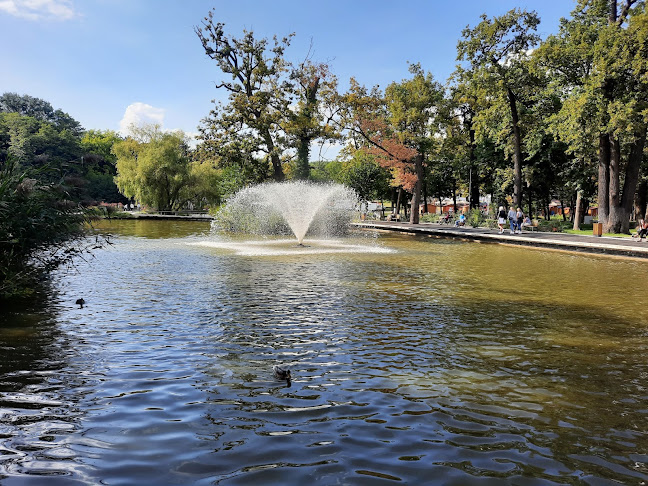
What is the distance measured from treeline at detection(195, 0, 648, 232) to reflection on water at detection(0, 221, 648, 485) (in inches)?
916

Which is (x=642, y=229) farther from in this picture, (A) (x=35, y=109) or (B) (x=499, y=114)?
(A) (x=35, y=109)

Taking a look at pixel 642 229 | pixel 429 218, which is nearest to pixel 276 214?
pixel 642 229

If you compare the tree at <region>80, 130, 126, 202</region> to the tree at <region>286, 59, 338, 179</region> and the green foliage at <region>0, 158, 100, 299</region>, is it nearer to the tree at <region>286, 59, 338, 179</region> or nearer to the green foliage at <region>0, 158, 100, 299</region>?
the tree at <region>286, 59, 338, 179</region>

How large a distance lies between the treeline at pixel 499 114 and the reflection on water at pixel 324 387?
76.3 ft

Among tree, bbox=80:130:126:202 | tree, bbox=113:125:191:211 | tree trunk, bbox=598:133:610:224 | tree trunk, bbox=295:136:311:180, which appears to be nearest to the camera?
tree trunk, bbox=598:133:610:224

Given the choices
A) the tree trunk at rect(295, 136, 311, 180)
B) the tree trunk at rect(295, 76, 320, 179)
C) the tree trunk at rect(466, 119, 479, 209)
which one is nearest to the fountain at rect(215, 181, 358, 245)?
the tree trunk at rect(295, 136, 311, 180)

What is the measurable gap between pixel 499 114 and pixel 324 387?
3912 cm

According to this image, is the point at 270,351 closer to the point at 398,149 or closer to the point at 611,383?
the point at 611,383

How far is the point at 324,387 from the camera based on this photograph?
6.19m

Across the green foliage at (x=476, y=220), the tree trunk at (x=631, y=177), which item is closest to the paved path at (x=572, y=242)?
the tree trunk at (x=631, y=177)

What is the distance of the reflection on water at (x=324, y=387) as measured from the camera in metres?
4.37

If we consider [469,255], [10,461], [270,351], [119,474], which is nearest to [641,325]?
[270,351]

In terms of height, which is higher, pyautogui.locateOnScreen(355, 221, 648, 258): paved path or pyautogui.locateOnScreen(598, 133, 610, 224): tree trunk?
pyautogui.locateOnScreen(598, 133, 610, 224): tree trunk

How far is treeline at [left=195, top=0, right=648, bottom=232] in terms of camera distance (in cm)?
3150
